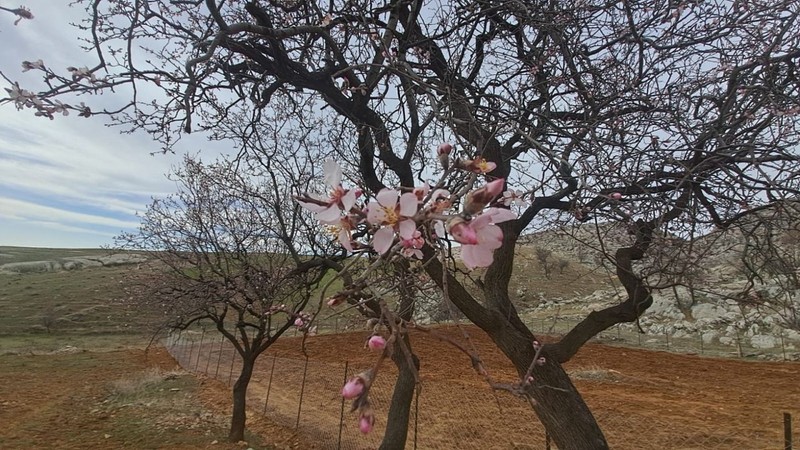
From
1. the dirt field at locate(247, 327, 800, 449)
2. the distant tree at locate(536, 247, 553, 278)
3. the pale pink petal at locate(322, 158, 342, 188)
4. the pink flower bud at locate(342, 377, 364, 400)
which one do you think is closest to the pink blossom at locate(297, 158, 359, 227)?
the pale pink petal at locate(322, 158, 342, 188)

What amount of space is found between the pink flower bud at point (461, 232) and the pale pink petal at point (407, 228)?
80mm

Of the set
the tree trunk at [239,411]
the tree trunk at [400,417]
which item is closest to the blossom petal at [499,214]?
the tree trunk at [400,417]

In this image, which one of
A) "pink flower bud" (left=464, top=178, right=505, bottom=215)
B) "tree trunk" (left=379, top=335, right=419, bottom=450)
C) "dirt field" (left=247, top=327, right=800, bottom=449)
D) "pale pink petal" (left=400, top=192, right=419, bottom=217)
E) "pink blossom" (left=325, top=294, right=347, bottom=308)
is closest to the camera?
"pink flower bud" (left=464, top=178, right=505, bottom=215)

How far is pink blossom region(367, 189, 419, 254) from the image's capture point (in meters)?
0.60

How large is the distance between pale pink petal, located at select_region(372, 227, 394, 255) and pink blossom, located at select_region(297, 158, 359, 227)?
0.06 metres

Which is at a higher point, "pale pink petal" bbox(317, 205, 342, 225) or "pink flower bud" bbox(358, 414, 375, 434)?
"pale pink petal" bbox(317, 205, 342, 225)

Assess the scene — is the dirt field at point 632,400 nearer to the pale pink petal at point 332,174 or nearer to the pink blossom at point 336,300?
the pink blossom at point 336,300

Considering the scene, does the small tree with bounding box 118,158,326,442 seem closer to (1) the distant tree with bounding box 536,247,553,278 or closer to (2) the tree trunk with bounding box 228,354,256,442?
(2) the tree trunk with bounding box 228,354,256,442

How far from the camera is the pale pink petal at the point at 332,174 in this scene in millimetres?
689

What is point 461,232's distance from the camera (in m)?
0.51

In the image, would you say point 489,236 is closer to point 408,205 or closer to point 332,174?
point 408,205

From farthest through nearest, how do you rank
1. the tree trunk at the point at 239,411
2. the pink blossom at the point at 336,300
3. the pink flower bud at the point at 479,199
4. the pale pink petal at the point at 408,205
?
the tree trunk at the point at 239,411
the pink blossom at the point at 336,300
the pale pink petal at the point at 408,205
the pink flower bud at the point at 479,199

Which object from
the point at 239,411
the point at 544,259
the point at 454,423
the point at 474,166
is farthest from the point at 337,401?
the point at 544,259

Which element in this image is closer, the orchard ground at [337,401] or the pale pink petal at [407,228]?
the pale pink petal at [407,228]
